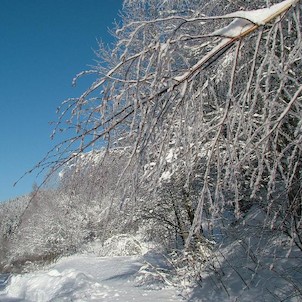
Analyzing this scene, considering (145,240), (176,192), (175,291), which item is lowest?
(175,291)

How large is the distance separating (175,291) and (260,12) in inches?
280

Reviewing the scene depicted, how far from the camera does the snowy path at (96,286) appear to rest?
8.30m

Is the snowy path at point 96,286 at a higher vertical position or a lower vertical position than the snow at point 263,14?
lower

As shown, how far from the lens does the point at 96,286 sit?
997 centimetres

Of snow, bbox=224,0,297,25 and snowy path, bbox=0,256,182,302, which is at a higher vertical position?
snow, bbox=224,0,297,25

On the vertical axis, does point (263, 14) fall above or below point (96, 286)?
above

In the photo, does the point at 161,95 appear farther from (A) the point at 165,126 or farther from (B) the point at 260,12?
(B) the point at 260,12

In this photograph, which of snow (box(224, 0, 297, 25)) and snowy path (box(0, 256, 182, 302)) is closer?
snow (box(224, 0, 297, 25))

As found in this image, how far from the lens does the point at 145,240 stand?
1232cm

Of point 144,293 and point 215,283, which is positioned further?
point 144,293

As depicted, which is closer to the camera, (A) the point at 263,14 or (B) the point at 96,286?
(A) the point at 263,14

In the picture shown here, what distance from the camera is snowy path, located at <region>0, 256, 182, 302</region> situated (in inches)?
327

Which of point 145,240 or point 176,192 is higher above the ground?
point 176,192

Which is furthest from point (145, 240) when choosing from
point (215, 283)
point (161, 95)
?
point (161, 95)
